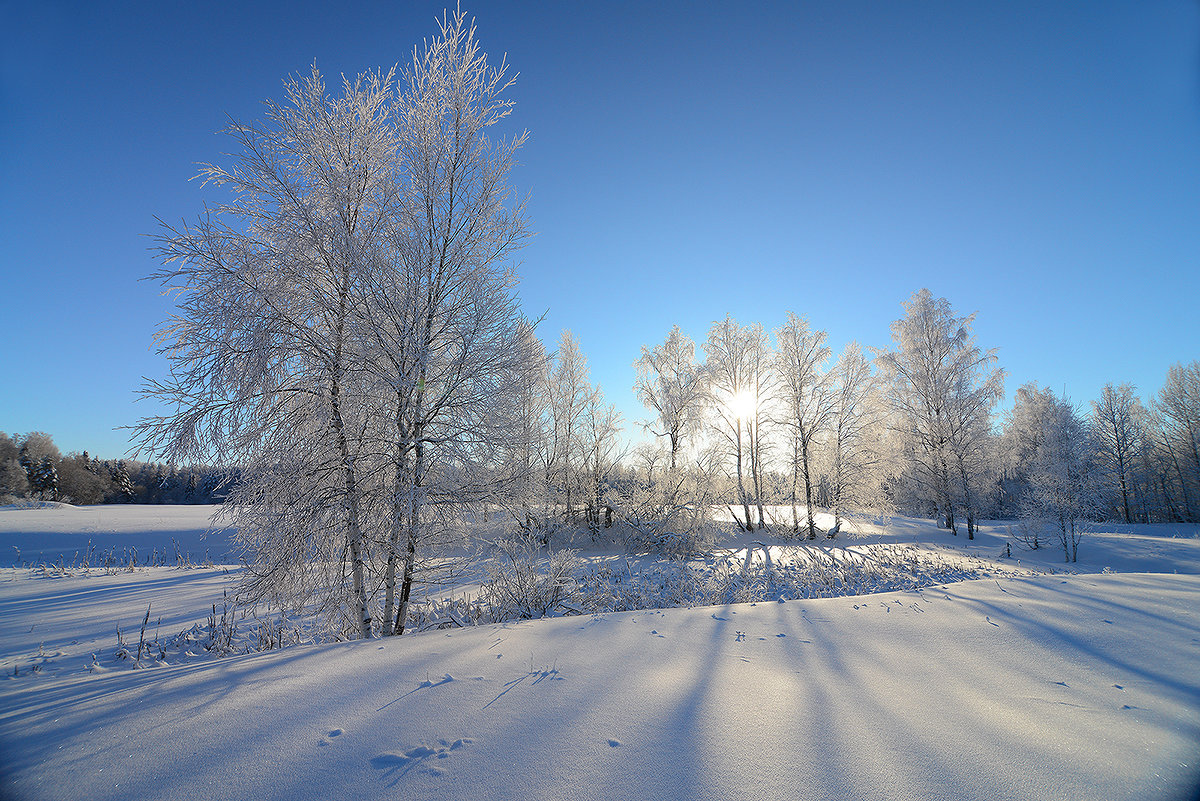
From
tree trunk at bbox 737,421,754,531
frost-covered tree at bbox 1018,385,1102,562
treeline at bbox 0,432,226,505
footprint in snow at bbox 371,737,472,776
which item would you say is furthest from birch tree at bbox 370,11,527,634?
treeline at bbox 0,432,226,505

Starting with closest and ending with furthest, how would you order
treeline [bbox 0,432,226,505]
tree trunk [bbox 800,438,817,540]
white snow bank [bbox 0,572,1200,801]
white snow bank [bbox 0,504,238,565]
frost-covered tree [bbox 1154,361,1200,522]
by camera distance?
white snow bank [bbox 0,572,1200,801], white snow bank [bbox 0,504,238,565], tree trunk [bbox 800,438,817,540], frost-covered tree [bbox 1154,361,1200,522], treeline [bbox 0,432,226,505]

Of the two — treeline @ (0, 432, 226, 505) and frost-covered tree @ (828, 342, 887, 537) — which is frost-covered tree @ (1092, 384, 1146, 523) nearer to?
frost-covered tree @ (828, 342, 887, 537)

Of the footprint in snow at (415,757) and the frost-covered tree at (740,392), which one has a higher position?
the frost-covered tree at (740,392)

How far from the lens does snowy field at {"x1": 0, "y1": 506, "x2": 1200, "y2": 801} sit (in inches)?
81.1

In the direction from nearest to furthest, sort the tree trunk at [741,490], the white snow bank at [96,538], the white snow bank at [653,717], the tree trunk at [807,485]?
the white snow bank at [653,717] → the white snow bank at [96,538] → the tree trunk at [807,485] → the tree trunk at [741,490]

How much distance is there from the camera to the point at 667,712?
269 cm

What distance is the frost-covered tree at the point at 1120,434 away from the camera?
31.0 meters

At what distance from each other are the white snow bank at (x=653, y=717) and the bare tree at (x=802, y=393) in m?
15.7

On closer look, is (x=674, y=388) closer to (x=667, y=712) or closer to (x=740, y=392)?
(x=740, y=392)

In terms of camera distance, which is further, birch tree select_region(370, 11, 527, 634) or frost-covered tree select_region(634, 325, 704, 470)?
frost-covered tree select_region(634, 325, 704, 470)

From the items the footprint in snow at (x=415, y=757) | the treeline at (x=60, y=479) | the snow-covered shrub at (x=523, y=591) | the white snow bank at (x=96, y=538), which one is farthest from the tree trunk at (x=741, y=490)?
the treeline at (x=60, y=479)

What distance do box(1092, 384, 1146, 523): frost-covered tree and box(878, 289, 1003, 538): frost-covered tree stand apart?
18.6 metres

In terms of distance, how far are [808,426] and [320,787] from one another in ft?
68.7

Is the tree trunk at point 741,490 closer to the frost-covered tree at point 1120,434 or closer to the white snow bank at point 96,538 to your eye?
the white snow bank at point 96,538
